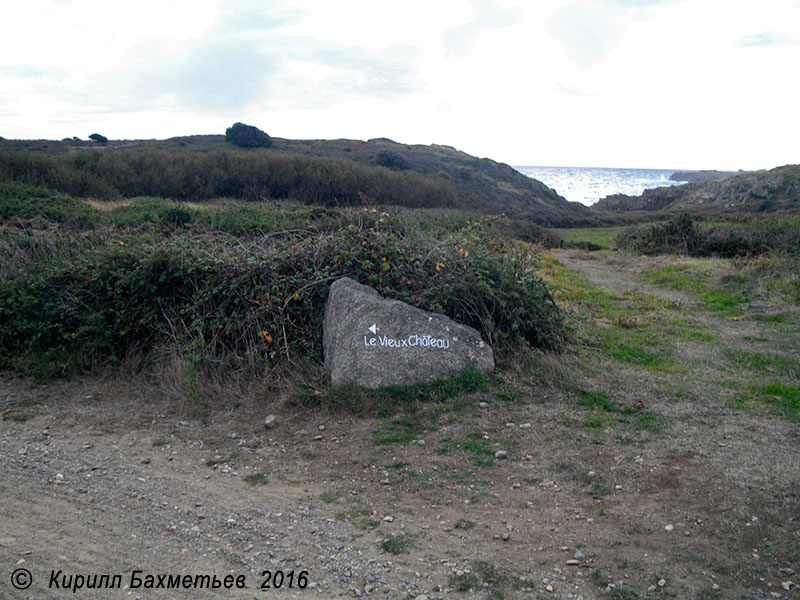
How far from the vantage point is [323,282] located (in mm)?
7008

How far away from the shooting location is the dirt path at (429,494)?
3275 mm

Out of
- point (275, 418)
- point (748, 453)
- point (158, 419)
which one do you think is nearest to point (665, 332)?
point (748, 453)

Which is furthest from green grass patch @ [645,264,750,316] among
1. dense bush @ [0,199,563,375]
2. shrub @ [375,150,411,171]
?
shrub @ [375,150,411,171]

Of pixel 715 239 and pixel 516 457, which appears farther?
pixel 715 239

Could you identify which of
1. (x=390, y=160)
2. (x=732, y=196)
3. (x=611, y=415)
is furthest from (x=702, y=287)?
(x=732, y=196)

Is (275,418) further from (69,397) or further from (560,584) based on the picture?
(560,584)

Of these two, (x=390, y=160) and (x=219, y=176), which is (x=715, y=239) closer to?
(x=219, y=176)

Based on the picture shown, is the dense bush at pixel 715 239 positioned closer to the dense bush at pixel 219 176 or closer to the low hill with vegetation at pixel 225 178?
the low hill with vegetation at pixel 225 178

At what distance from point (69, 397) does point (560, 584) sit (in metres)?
5.60

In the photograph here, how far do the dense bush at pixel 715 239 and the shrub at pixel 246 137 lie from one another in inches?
1444

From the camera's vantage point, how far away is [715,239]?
62.6ft

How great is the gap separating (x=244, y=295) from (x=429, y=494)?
357cm

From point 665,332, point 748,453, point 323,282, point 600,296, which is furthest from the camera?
point 600,296

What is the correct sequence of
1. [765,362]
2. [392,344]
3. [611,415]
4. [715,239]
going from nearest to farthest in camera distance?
1. [611,415]
2. [392,344]
3. [765,362]
4. [715,239]
